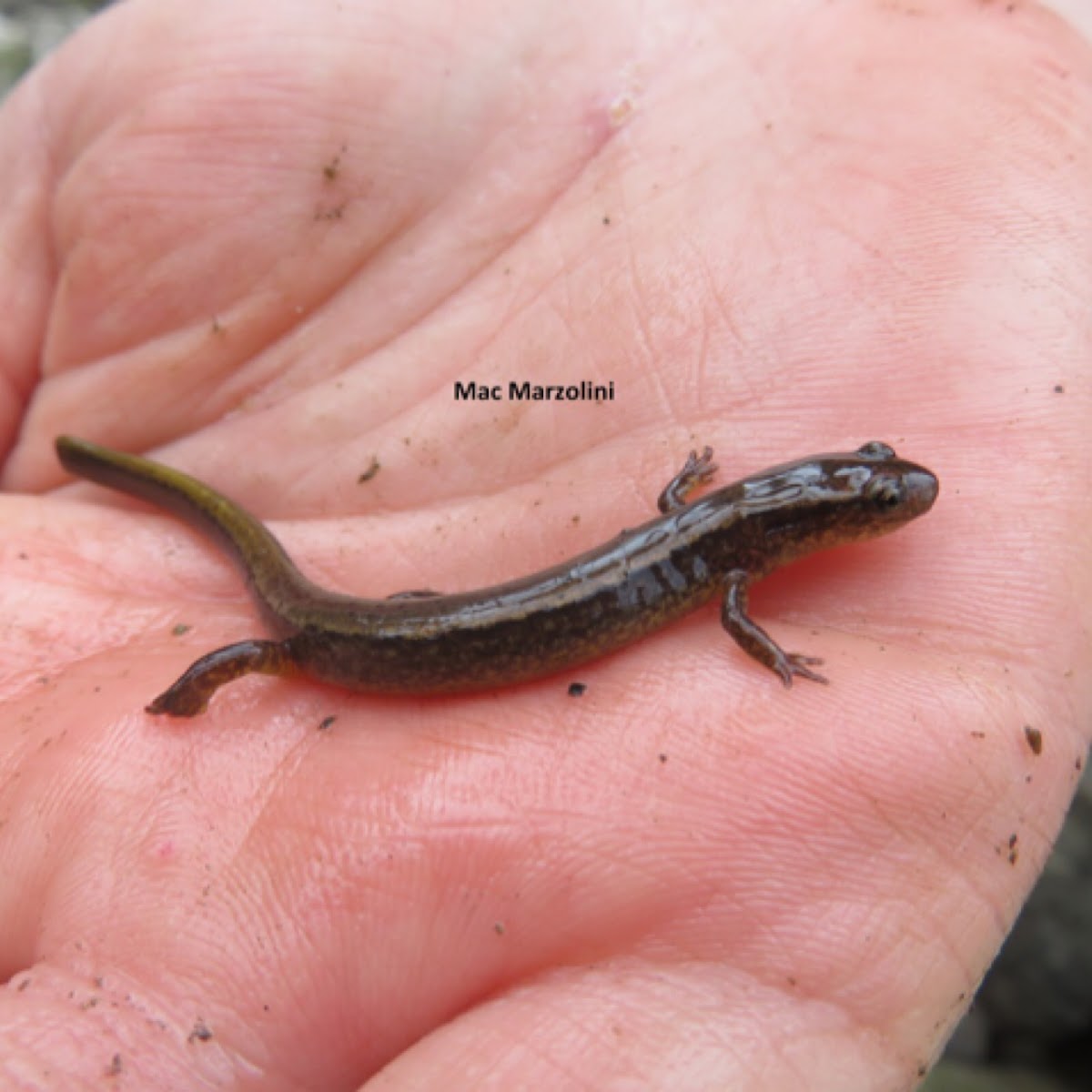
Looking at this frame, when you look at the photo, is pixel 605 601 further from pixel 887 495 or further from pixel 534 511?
pixel 887 495

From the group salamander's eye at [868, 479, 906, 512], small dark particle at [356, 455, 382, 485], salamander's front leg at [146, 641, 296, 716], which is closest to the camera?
A: salamander's eye at [868, 479, 906, 512]

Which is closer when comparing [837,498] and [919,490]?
[919,490]

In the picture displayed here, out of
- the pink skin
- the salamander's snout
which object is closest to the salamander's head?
the salamander's snout

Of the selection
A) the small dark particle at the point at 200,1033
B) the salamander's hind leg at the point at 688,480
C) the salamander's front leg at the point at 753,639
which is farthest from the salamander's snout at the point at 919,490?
the small dark particle at the point at 200,1033

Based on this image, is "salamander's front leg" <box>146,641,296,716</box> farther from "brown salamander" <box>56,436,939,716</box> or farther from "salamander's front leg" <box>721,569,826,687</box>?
"salamander's front leg" <box>721,569,826,687</box>

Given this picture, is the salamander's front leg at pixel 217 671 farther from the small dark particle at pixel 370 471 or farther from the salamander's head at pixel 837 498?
the salamander's head at pixel 837 498

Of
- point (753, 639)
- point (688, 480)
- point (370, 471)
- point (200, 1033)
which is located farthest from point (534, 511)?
point (200, 1033)
